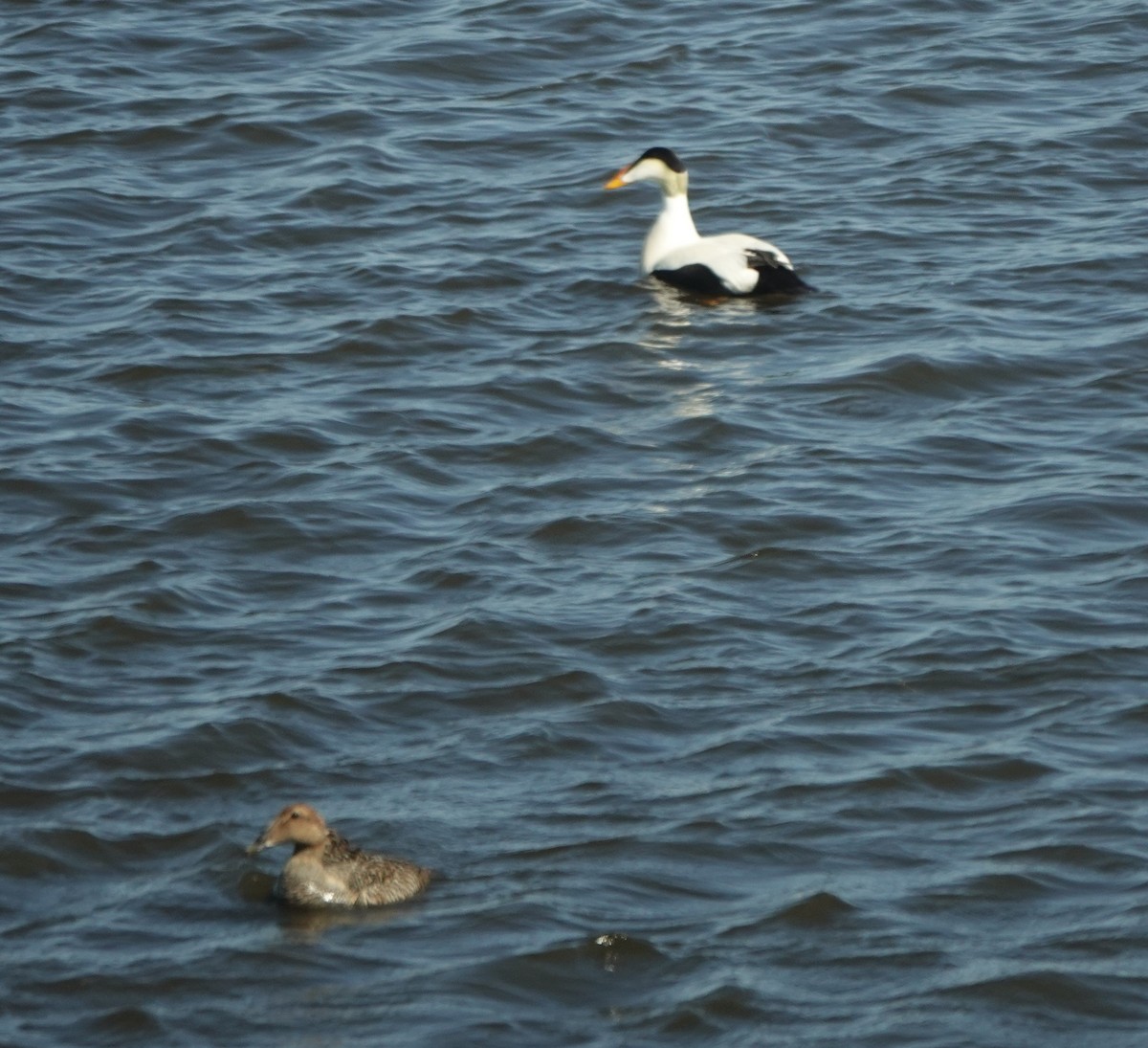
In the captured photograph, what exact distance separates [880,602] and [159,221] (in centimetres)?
603

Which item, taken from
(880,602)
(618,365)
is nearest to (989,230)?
(618,365)

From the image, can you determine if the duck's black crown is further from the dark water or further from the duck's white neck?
the dark water

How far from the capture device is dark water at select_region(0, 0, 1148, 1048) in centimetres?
643

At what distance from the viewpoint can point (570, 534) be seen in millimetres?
9398

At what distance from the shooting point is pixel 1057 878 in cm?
677

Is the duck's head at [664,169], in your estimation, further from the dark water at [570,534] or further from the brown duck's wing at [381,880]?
the brown duck's wing at [381,880]

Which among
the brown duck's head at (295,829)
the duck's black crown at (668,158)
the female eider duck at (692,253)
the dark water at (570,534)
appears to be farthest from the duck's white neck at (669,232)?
the brown duck's head at (295,829)

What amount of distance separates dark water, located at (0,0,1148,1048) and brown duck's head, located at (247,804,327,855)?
232mm

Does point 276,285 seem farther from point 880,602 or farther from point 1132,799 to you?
point 1132,799

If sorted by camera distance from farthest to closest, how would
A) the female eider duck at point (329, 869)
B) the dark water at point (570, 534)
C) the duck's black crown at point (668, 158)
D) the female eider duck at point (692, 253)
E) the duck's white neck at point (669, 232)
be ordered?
the duck's black crown at point (668, 158)
the duck's white neck at point (669, 232)
the female eider duck at point (692, 253)
the female eider duck at point (329, 869)
the dark water at point (570, 534)

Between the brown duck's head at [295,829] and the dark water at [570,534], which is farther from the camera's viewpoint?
the brown duck's head at [295,829]

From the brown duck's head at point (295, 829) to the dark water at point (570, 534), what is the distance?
0.23 metres

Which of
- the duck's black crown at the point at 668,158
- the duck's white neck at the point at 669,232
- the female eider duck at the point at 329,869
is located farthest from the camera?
the duck's black crown at the point at 668,158

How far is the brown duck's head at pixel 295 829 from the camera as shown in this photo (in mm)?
6570
